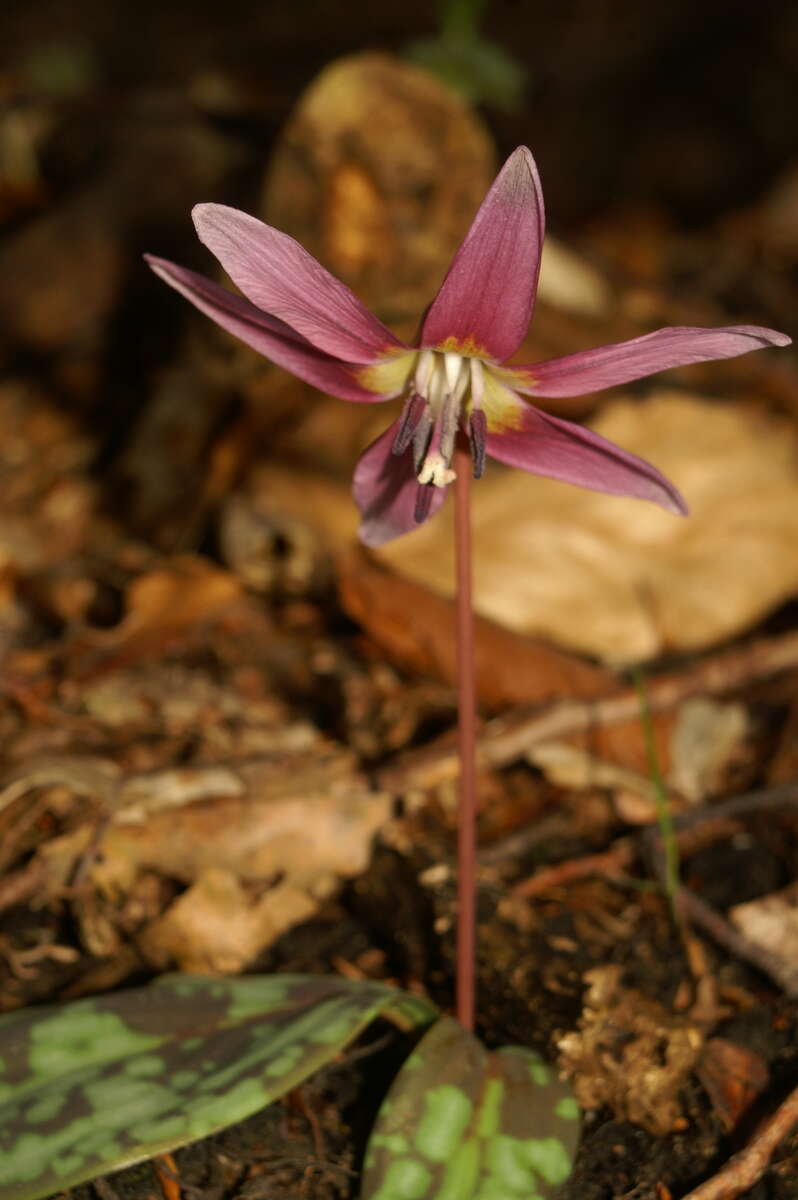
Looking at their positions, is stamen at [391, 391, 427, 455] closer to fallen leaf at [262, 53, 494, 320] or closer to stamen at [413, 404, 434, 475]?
stamen at [413, 404, 434, 475]

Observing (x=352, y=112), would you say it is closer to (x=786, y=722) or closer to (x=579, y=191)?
(x=786, y=722)

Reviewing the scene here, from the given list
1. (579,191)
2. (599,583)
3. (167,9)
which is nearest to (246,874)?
(599,583)

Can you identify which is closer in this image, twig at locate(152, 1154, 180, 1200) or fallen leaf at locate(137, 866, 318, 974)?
twig at locate(152, 1154, 180, 1200)

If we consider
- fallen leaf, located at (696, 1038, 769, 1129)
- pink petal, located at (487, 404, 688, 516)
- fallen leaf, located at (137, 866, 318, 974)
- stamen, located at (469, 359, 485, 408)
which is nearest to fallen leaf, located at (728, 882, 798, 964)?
fallen leaf, located at (696, 1038, 769, 1129)

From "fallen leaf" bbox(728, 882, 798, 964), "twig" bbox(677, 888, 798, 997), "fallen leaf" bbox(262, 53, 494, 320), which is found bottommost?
"twig" bbox(677, 888, 798, 997)

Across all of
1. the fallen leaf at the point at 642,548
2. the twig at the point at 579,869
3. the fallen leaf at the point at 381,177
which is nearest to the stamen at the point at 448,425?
the twig at the point at 579,869

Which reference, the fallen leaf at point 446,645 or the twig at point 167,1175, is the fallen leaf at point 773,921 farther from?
the twig at point 167,1175
